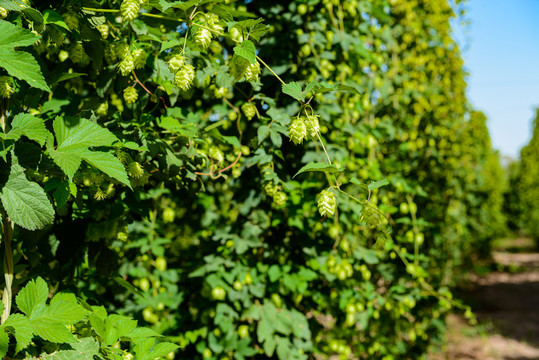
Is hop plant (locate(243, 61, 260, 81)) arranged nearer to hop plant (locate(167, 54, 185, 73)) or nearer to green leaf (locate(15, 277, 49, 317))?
hop plant (locate(167, 54, 185, 73))

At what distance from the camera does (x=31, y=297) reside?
101 centimetres

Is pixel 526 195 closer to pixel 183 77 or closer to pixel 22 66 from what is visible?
pixel 183 77

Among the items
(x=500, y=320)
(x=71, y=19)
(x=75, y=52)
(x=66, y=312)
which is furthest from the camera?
(x=500, y=320)

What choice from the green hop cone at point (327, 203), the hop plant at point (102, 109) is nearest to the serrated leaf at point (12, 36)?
the hop plant at point (102, 109)

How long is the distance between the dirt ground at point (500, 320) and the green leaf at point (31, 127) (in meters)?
4.99

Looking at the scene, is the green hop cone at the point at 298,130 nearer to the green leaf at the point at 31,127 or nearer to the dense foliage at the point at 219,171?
the dense foliage at the point at 219,171

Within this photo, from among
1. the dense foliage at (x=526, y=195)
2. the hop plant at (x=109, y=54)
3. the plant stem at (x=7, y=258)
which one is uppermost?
the dense foliage at (x=526, y=195)

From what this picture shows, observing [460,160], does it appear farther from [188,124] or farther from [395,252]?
[188,124]

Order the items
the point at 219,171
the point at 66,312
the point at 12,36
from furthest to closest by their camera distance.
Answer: the point at 219,171 → the point at 66,312 → the point at 12,36

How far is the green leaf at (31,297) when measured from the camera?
3.26 ft

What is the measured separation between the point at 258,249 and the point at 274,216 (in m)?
0.26

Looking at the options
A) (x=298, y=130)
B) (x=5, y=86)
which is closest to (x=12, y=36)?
(x=5, y=86)

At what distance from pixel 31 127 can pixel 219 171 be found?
2.80 feet

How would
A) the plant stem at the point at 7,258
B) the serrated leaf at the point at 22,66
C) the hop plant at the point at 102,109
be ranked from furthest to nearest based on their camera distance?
the hop plant at the point at 102,109 → the plant stem at the point at 7,258 → the serrated leaf at the point at 22,66
